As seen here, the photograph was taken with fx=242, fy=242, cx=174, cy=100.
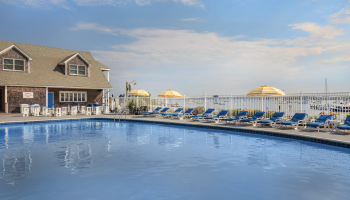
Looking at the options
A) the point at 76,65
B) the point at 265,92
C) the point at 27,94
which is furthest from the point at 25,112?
the point at 265,92

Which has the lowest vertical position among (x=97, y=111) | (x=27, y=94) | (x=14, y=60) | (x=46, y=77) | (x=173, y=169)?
(x=173, y=169)

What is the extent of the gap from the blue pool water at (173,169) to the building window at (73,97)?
44.9 feet

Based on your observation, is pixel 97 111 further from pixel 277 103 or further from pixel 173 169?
pixel 173 169

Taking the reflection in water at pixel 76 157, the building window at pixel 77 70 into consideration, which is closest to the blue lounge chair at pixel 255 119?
the reflection in water at pixel 76 157

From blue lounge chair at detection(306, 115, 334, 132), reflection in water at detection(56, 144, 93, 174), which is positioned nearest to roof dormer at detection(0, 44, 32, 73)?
reflection in water at detection(56, 144, 93, 174)

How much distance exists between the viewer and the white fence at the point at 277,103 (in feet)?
38.8

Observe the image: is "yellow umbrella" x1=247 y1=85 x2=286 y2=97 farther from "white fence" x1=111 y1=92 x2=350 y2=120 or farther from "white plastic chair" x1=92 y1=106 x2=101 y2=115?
"white plastic chair" x1=92 y1=106 x2=101 y2=115

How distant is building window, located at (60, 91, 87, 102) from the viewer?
2343cm

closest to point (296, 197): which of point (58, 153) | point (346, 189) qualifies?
point (346, 189)

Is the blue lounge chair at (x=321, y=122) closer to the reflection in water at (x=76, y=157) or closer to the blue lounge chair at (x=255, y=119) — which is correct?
the blue lounge chair at (x=255, y=119)

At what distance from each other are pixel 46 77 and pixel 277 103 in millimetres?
19751

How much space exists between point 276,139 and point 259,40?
61.9 feet

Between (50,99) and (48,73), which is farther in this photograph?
(48,73)

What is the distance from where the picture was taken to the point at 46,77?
22328 millimetres
